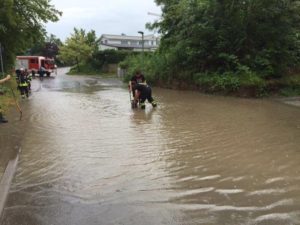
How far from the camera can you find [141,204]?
512 centimetres

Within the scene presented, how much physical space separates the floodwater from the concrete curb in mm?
93

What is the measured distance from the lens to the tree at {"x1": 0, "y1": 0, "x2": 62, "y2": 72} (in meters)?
23.6

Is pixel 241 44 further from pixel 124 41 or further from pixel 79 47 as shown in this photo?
pixel 124 41

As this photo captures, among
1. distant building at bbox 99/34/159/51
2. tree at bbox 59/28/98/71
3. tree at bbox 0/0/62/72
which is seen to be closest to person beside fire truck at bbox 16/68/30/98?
tree at bbox 0/0/62/72

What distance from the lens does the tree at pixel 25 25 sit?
23641 mm

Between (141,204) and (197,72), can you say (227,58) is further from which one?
(141,204)

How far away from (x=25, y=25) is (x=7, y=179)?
2051 cm

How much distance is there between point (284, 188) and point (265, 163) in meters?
1.35

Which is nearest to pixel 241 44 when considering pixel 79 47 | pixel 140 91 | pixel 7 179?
pixel 140 91

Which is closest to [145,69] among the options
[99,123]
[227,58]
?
[227,58]

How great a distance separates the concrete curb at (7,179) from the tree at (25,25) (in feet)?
54.2

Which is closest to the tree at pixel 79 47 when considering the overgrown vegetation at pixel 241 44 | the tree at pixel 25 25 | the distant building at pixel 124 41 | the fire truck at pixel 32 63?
the fire truck at pixel 32 63

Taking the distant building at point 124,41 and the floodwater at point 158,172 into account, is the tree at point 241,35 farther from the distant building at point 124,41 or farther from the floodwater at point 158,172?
the distant building at point 124,41

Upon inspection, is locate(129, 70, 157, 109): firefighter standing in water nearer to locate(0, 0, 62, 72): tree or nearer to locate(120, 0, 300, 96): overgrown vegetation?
locate(120, 0, 300, 96): overgrown vegetation
